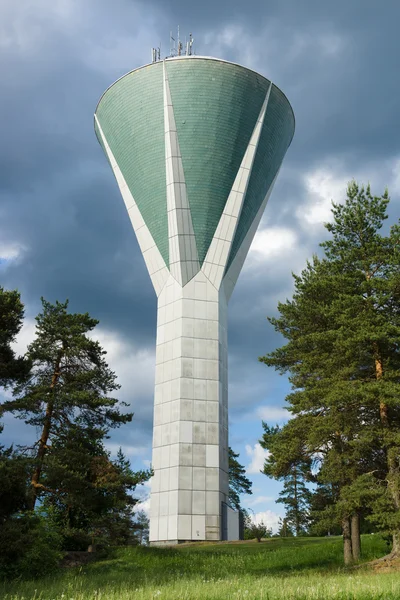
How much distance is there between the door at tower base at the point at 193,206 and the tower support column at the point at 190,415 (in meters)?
0.06

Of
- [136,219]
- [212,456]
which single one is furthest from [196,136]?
[212,456]

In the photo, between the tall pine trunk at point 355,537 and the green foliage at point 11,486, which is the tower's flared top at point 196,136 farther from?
the green foliage at point 11,486

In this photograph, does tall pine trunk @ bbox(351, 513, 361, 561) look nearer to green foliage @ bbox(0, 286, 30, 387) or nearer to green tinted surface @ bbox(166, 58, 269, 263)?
green foliage @ bbox(0, 286, 30, 387)

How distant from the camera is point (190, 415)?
96.8ft

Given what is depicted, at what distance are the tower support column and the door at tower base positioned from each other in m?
0.06

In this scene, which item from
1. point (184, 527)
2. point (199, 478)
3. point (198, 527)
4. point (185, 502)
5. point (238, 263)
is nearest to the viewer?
point (184, 527)

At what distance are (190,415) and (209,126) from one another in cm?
1659

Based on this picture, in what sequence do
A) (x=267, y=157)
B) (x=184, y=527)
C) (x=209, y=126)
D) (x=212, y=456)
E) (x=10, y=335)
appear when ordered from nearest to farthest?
(x=10, y=335) → (x=184, y=527) → (x=212, y=456) → (x=209, y=126) → (x=267, y=157)

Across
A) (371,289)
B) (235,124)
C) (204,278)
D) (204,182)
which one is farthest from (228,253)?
(371,289)

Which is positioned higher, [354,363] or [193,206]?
[193,206]

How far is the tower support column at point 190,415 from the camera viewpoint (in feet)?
92.2

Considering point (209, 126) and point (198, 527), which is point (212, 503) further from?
point (209, 126)

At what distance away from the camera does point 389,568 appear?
1670cm

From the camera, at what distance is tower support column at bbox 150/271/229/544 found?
92.2 feet
